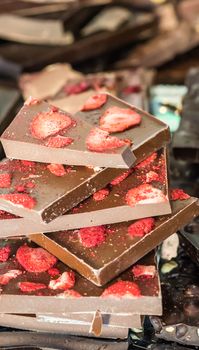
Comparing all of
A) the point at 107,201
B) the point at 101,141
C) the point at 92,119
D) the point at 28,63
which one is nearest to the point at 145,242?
the point at 107,201

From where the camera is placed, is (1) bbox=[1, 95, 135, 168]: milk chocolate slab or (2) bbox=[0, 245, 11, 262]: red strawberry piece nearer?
(1) bbox=[1, 95, 135, 168]: milk chocolate slab

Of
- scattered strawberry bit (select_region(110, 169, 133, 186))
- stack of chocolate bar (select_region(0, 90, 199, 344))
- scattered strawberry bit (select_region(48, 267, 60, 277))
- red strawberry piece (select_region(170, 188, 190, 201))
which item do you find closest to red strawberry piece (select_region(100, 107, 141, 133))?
stack of chocolate bar (select_region(0, 90, 199, 344))

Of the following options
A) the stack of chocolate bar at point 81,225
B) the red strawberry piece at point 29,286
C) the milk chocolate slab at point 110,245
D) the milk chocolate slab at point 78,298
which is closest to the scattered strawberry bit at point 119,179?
the stack of chocolate bar at point 81,225

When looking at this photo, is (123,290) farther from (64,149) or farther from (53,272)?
(64,149)

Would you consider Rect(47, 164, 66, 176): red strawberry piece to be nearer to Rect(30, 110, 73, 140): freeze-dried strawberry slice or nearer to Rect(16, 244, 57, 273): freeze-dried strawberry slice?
Rect(30, 110, 73, 140): freeze-dried strawberry slice

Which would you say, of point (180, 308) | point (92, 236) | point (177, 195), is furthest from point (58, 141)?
point (180, 308)

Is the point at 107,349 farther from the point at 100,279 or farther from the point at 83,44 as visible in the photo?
the point at 83,44

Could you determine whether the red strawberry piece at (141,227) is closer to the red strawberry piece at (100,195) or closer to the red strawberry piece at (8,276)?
the red strawberry piece at (100,195)
